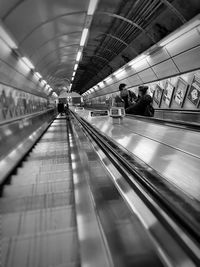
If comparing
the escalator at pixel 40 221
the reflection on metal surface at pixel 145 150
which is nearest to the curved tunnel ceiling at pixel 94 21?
the escalator at pixel 40 221

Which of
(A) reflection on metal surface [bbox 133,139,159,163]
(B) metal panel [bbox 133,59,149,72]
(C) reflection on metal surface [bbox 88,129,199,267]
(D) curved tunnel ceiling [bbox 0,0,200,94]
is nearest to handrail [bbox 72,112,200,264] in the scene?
(C) reflection on metal surface [bbox 88,129,199,267]

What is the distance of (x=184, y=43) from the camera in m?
9.57

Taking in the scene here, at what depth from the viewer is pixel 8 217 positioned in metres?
2.49

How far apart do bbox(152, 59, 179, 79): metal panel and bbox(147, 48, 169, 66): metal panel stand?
0.75ft

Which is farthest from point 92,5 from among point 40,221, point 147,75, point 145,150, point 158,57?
point 147,75

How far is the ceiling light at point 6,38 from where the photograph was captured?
277 inches

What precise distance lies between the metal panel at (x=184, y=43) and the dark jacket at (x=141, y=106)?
3075 mm

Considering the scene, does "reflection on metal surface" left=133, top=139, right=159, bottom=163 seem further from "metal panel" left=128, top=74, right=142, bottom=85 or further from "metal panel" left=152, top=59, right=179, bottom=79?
"metal panel" left=128, top=74, right=142, bottom=85

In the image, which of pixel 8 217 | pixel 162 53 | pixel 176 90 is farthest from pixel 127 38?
pixel 8 217

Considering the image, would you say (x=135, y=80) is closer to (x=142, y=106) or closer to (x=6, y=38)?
(x=142, y=106)

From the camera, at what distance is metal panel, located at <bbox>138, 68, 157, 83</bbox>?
14.2 metres

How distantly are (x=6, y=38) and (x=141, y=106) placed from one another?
4928mm

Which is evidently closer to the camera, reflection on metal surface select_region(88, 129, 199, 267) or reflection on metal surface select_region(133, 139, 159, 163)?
reflection on metal surface select_region(88, 129, 199, 267)

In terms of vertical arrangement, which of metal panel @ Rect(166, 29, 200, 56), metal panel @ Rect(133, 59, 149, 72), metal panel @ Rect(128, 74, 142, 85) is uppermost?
metal panel @ Rect(166, 29, 200, 56)
